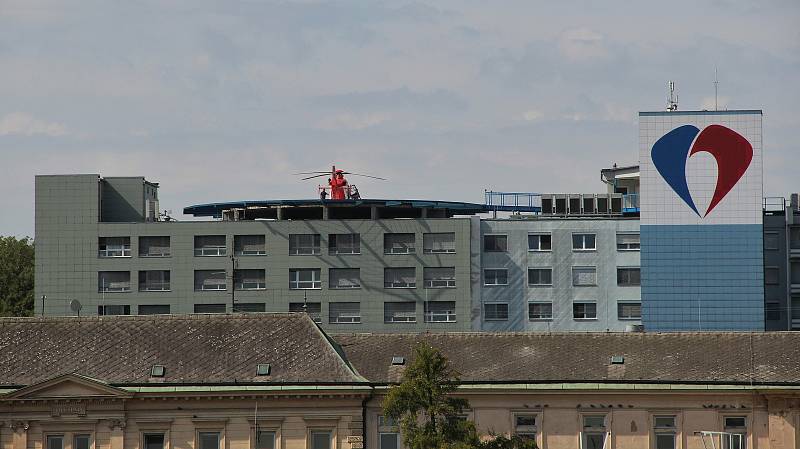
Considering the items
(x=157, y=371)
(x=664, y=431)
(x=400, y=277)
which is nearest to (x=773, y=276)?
(x=400, y=277)

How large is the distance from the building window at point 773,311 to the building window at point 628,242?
11.8 metres

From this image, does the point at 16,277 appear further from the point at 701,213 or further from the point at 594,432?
the point at 594,432

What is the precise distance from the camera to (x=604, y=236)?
15800cm

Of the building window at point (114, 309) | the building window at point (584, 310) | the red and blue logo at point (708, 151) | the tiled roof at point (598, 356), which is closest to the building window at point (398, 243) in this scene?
the building window at point (584, 310)

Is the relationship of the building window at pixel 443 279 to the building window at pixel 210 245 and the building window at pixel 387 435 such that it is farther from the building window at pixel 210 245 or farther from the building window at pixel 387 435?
the building window at pixel 387 435

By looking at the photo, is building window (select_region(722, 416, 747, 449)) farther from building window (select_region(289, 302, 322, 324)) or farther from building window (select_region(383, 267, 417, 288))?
building window (select_region(289, 302, 322, 324))

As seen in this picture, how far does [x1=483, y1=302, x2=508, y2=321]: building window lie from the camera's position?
158m

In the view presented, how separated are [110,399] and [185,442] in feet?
13.4

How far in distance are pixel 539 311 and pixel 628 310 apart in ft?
23.3

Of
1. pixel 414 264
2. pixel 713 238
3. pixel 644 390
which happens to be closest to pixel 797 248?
pixel 713 238

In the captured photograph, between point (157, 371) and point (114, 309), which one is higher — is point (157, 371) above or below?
below

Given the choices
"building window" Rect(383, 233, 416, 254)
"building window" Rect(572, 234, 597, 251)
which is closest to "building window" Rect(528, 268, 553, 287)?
"building window" Rect(572, 234, 597, 251)

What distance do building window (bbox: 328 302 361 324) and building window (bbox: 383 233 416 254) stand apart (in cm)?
507

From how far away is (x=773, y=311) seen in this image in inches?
6275
